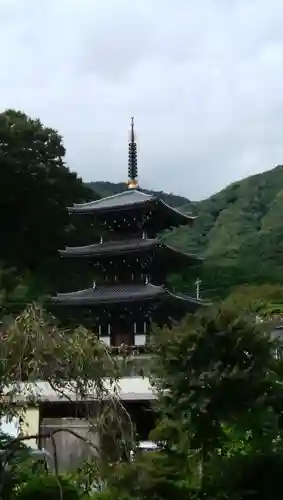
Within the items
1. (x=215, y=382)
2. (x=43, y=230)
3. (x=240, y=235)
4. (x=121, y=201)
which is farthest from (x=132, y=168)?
(x=240, y=235)

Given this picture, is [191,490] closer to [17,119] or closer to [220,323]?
[220,323]

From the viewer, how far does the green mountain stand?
46750 millimetres

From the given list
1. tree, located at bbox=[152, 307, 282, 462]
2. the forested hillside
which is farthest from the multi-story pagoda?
tree, located at bbox=[152, 307, 282, 462]

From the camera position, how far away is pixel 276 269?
4791cm

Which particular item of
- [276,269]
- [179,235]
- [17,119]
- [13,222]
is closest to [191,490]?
[13,222]

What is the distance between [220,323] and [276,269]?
34918mm

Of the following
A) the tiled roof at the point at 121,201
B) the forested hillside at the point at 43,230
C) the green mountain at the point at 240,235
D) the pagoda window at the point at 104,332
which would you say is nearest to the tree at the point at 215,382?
the pagoda window at the point at 104,332

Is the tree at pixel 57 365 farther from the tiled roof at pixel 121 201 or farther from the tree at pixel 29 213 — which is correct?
the tree at pixel 29 213

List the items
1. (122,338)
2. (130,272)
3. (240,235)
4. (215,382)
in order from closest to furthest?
(215,382), (122,338), (130,272), (240,235)

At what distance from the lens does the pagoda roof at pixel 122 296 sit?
2673cm

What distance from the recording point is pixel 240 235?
5534 cm

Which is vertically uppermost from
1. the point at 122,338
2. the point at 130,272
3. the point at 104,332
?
the point at 130,272

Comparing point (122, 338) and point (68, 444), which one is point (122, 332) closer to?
point (122, 338)

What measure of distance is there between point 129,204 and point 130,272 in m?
2.53
